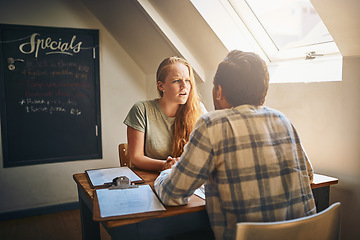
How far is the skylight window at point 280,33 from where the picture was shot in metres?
1.94

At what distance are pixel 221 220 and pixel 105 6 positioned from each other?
8.72 feet

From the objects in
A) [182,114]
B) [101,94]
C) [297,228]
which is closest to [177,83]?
[182,114]

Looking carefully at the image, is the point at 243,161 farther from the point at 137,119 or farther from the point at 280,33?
Result: the point at 280,33

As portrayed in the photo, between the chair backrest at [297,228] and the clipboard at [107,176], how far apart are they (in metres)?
0.70

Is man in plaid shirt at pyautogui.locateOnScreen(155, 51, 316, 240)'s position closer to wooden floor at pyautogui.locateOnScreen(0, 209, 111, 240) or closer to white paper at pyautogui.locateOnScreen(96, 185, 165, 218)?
white paper at pyautogui.locateOnScreen(96, 185, 165, 218)

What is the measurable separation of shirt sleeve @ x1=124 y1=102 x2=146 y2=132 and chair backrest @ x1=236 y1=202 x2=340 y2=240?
1103 mm

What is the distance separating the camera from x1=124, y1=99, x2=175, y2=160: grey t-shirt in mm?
1950

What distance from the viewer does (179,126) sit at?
1.99 m

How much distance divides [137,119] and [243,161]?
39.5 inches

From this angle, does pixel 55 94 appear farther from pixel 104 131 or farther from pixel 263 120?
pixel 263 120

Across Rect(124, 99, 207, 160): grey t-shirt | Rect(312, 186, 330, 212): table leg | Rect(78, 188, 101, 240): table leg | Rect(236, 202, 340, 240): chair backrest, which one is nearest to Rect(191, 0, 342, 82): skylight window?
Rect(312, 186, 330, 212): table leg

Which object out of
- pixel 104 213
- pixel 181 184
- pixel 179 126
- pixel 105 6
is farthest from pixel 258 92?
pixel 105 6

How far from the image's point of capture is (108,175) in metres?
1.64

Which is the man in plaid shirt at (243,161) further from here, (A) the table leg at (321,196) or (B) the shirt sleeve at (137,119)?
(B) the shirt sleeve at (137,119)
